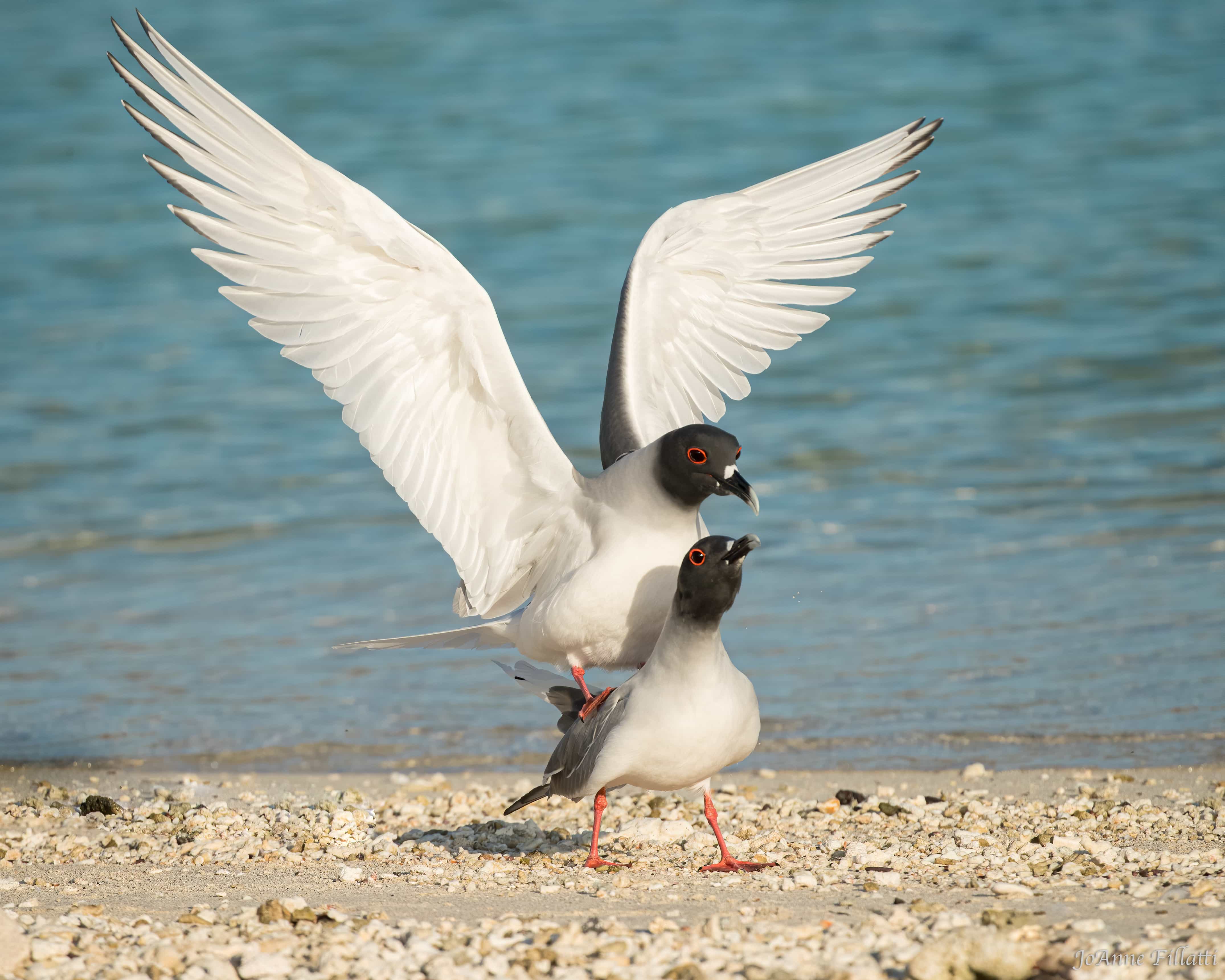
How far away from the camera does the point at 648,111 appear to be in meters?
19.7

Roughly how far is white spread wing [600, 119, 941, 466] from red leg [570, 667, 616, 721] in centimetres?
106

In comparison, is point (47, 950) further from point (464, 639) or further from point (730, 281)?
point (730, 281)

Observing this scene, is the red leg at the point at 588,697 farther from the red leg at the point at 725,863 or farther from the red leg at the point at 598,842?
the red leg at the point at 725,863

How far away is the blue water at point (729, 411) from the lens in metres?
7.07

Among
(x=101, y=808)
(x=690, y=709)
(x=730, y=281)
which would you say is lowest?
(x=101, y=808)

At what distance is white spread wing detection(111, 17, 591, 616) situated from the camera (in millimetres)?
4949

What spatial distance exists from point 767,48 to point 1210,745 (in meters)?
17.3

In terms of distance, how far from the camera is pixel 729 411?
1202cm

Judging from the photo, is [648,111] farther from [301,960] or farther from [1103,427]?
[301,960]

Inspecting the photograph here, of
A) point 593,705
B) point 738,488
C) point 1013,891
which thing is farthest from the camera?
point 593,705

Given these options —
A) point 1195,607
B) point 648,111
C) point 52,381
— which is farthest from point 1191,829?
point 648,111

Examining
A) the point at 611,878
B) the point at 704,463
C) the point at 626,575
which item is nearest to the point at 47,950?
the point at 611,878

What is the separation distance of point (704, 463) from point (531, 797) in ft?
4.21

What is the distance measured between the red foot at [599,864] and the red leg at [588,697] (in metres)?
0.49
